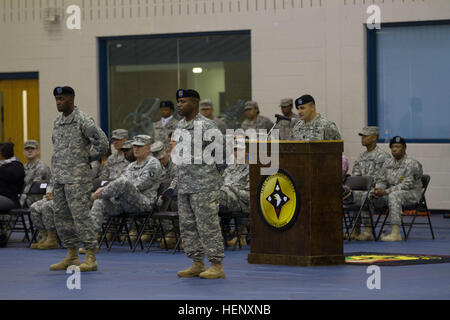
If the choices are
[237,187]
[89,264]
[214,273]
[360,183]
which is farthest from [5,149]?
[214,273]

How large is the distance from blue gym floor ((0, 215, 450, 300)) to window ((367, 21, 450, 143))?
5156 mm

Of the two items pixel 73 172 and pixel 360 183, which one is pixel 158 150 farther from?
pixel 73 172

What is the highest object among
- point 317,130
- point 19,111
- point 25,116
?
point 19,111

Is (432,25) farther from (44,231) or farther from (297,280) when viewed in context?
(297,280)

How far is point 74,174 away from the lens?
916cm

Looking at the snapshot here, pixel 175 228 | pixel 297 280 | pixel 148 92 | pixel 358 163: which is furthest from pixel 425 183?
pixel 148 92

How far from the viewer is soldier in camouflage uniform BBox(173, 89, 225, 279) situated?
8.59 meters

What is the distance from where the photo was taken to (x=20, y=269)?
31.6ft

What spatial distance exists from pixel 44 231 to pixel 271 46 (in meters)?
5.96

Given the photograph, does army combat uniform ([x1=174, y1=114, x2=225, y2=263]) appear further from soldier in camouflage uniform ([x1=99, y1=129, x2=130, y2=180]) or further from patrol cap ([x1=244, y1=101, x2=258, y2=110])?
patrol cap ([x1=244, y1=101, x2=258, y2=110])

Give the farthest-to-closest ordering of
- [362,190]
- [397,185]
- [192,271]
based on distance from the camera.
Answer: [397,185]
[362,190]
[192,271]

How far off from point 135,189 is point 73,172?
2.19 meters

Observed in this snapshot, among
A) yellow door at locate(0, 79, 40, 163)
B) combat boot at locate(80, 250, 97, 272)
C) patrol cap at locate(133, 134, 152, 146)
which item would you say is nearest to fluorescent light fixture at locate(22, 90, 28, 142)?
yellow door at locate(0, 79, 40, 163)

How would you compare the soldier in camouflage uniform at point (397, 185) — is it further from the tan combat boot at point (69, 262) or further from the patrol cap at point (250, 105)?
the tan combat boot at point (69, 262)
